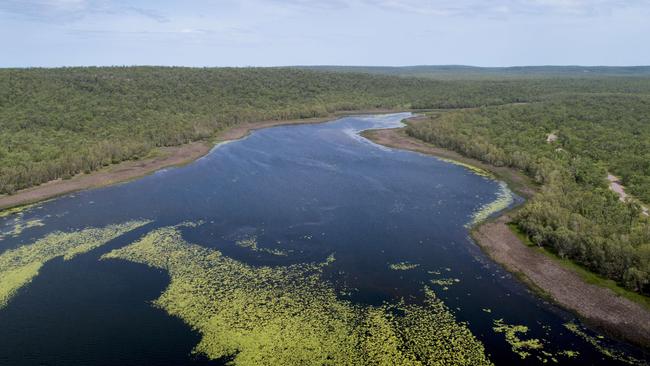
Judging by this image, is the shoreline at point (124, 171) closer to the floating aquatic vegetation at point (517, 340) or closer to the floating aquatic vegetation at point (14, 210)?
the floating aquatic vegetation at point (14, 210)

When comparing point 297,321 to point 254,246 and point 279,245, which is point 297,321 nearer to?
point 279,245

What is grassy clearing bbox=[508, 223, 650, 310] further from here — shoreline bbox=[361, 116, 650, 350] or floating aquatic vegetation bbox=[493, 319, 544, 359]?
floating aquatic vegetation bbox=[493, 319, 544, 359]

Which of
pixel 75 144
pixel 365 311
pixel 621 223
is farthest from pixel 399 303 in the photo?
pixel 75 144

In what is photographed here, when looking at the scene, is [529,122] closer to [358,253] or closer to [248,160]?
[248,160]

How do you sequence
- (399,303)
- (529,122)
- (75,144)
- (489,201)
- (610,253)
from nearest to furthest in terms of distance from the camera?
(399,303), (610,253), (489,201), (75,144), (529,122)

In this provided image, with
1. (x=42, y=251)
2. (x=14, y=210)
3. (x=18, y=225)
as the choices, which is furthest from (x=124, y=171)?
(x=42, y=251)

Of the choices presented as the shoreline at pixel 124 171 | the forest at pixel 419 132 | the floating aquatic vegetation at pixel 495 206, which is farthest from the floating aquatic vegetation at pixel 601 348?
the shoreline at pixel 124 171

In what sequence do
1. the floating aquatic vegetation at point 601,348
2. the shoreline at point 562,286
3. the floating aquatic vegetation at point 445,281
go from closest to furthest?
the floating aquatic vegetation at point 601,348 → the shoreline at point 562,286 → the floating aquatic vegetation at point 445,281
